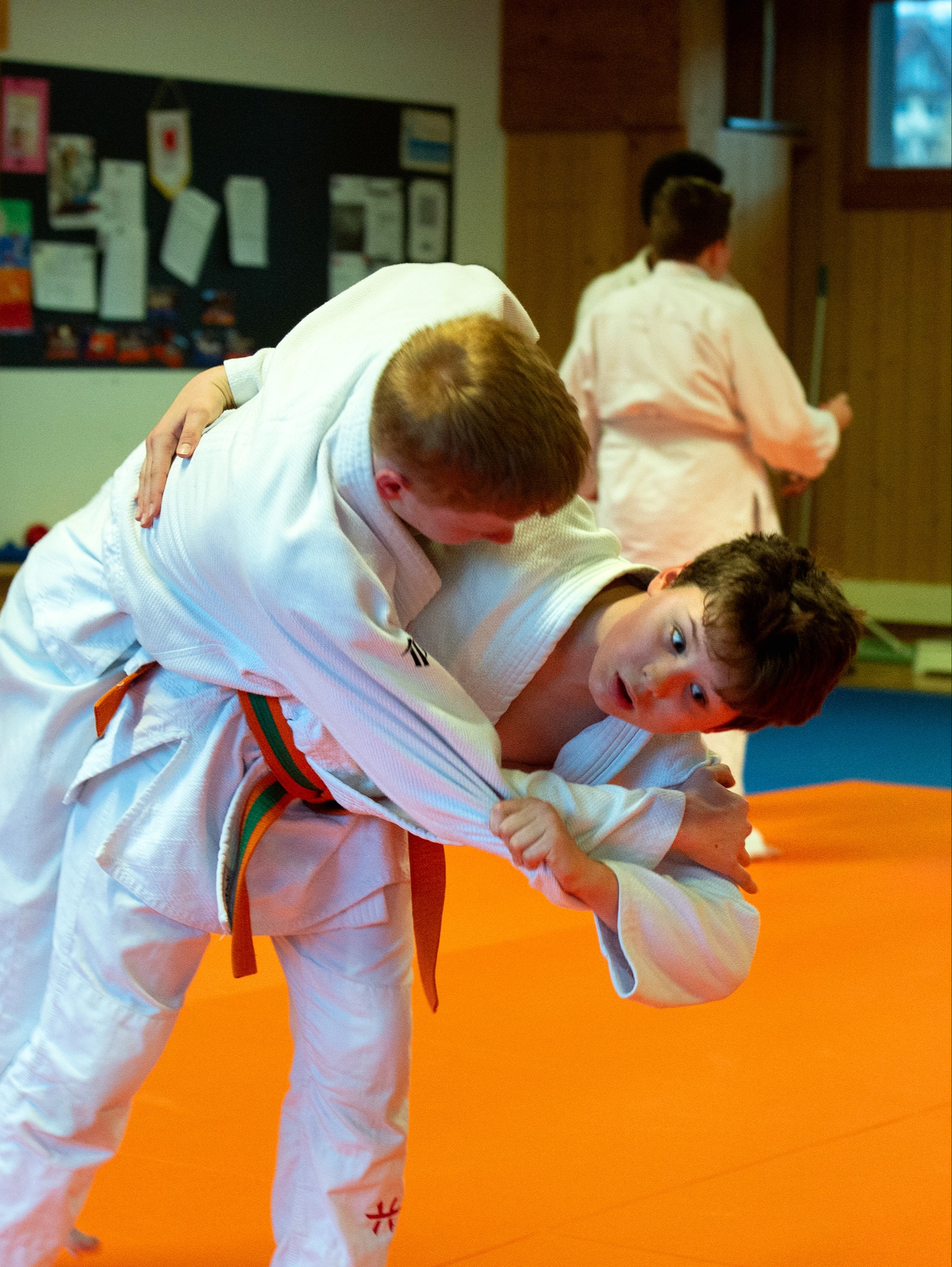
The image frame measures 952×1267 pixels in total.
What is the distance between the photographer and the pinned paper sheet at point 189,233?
5.60 meters

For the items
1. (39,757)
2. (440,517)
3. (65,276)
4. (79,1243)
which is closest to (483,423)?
(440,517)

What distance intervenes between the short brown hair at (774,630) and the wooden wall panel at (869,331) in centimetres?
561

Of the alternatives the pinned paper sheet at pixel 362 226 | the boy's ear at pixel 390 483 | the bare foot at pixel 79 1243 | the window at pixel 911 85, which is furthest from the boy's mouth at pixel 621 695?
the window at pixel 911 85

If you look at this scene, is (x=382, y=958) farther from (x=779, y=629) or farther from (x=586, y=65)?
(x=586, y=65)

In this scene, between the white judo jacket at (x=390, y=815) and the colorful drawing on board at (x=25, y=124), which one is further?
the colorful drawing on board at (x=25, y=124)

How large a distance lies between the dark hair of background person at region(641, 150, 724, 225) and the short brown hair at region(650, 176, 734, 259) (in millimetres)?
361

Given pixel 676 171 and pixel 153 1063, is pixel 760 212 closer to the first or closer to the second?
pixel 676 171

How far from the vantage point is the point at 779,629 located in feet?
4.61

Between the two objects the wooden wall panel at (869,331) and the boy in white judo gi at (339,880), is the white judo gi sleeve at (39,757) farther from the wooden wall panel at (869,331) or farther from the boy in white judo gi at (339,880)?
the wooden wall panel at (869,331)

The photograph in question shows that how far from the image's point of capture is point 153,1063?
1.64 meters

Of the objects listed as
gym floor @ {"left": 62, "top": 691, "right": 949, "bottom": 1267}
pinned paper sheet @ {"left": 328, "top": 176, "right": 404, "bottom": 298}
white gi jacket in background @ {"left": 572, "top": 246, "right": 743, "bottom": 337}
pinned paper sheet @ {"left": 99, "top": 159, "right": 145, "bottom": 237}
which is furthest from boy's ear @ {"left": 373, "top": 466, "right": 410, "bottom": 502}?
pinned paper sheet @ {"left": 328, "top": 176, "right": 404, "bottom": 298}

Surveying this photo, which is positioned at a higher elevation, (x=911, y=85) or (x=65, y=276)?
(x=911, y=85)

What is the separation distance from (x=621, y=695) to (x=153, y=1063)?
2.18ft

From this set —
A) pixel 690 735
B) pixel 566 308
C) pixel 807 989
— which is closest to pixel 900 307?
pixel 566 308
